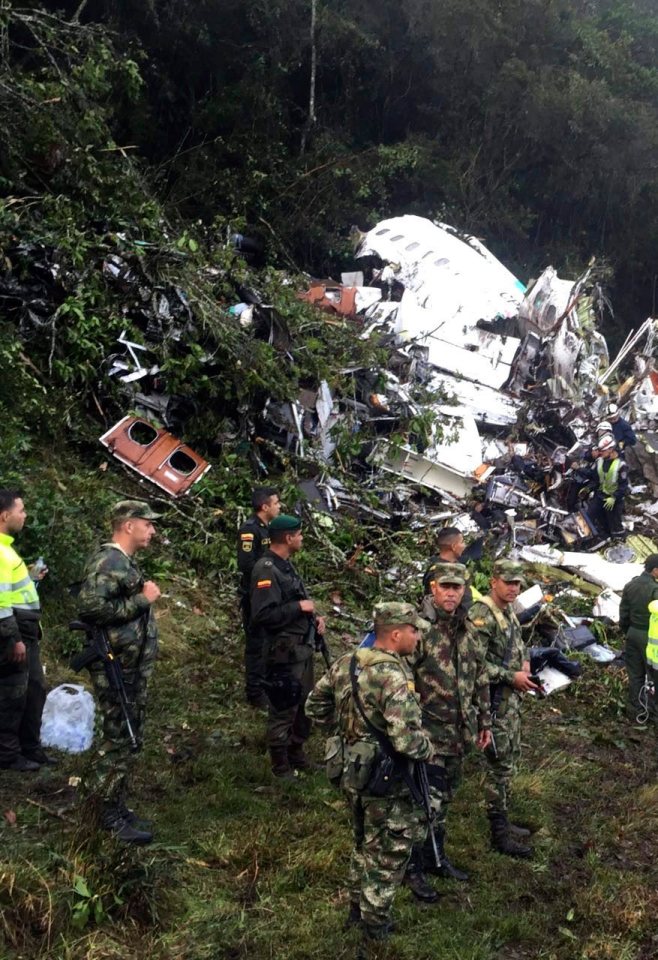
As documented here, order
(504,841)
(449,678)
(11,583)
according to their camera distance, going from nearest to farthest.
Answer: (449,678) → (11,583) → (504,841)

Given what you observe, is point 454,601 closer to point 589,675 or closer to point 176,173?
point 589,675

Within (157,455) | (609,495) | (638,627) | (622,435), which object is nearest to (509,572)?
(638,627)

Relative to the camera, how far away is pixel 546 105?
2039cm

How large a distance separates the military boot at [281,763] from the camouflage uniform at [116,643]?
1.07 meters

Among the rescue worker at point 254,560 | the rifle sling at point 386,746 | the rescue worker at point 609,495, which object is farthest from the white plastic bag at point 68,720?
the rescue worker at point 609,495

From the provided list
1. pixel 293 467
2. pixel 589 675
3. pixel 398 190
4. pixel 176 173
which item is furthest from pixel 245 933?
pixel 398 190

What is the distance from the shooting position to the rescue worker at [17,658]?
4.09 m

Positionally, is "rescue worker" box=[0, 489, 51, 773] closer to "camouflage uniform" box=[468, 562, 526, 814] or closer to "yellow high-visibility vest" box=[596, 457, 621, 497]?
"camouflage uniform" box=[468, 562, 526, 814]

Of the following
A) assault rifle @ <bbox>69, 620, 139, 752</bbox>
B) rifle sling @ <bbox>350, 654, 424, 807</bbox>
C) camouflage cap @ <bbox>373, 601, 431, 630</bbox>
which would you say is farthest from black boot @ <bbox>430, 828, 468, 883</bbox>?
assault rifle @ <bbox>69, 620, 139, 752</bbox>

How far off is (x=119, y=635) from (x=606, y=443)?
31.8 ft

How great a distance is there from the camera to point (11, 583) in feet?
13.5

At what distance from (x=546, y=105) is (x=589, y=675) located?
17.1 metres

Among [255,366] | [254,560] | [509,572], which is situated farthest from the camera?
[255,366]

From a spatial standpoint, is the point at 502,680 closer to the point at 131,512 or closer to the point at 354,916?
the point at 354,916
